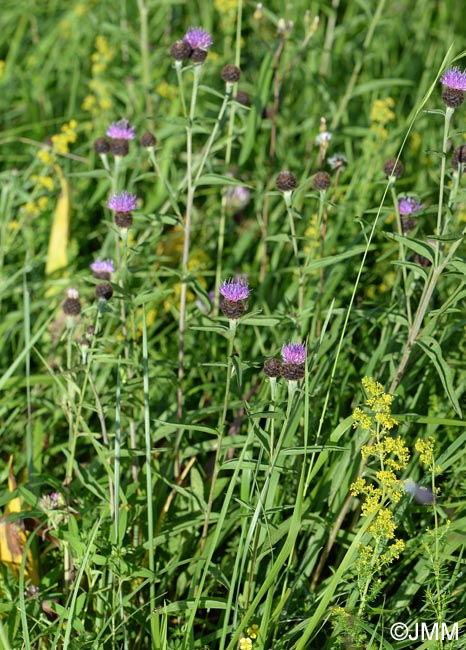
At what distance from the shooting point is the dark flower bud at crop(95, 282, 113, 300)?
2121mm

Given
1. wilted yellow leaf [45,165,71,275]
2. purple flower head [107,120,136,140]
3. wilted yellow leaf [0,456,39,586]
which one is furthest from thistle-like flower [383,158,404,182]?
wilted yellow leaf [45,165,71,275]

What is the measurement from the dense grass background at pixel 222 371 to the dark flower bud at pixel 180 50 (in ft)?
0.55

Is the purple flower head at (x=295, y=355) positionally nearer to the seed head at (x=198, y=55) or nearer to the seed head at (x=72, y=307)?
the seed head at (x=72, y=307)

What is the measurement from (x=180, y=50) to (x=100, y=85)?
1622 millimetres

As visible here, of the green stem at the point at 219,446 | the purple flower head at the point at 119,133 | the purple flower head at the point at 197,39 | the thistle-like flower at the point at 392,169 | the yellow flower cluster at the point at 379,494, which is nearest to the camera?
the yellow flower cluster at the point at 379,494

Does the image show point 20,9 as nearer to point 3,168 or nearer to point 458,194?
point 3,168

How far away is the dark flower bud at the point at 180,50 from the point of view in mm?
2320

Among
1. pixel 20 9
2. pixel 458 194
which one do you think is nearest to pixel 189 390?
pixel 458 194

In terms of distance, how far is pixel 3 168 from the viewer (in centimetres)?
391

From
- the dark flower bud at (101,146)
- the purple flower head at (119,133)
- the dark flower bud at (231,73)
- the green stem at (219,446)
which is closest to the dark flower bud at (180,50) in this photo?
the dark flower bud at (231,73)

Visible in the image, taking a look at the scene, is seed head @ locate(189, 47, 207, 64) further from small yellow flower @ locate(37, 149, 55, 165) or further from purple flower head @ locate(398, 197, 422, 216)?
small yellow flower @ locate(37, 149, 55, 165)

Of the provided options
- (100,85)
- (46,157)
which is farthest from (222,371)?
(100,85)

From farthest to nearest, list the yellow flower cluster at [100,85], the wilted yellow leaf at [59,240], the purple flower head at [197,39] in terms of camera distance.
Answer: the yellow flower cluster at [100,85]
the wilted yellow leaf at [59,240]
the purple flower head at [197,39]

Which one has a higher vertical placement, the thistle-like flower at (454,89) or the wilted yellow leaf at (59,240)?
the thistle-like flower at (454,89)
